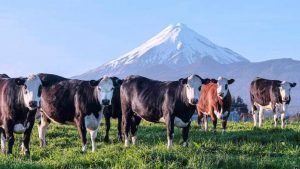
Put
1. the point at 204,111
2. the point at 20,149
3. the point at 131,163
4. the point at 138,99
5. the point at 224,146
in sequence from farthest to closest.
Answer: the point at 204,111
the point at 138,99
the point at 20,149
the point at 224,146
the point at 131,163

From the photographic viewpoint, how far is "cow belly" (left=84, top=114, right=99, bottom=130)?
14.2 meters

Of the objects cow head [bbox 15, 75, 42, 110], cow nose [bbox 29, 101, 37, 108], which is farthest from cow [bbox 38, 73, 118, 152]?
cow nose [bbox 29, 101, 37, 108]

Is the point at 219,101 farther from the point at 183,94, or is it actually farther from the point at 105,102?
the point at 105,102

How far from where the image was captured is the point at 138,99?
617 inches

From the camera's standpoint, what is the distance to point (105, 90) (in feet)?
46.9

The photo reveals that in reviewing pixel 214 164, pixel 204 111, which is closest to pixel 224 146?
pixel 214 164

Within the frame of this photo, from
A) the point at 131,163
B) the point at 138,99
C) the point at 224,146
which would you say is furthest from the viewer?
the point at 138,99

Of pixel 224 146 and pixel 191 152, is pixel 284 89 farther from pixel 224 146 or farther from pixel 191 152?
pixel 191 152

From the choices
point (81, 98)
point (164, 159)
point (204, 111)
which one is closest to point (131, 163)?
point (164, 159)

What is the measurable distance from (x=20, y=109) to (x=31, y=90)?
53cm

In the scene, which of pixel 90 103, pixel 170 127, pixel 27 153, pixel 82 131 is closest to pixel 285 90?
pixel 170 127

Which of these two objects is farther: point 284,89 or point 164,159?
point 284,89

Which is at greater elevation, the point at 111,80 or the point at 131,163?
the point at 111,80

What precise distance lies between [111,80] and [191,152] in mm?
4175
